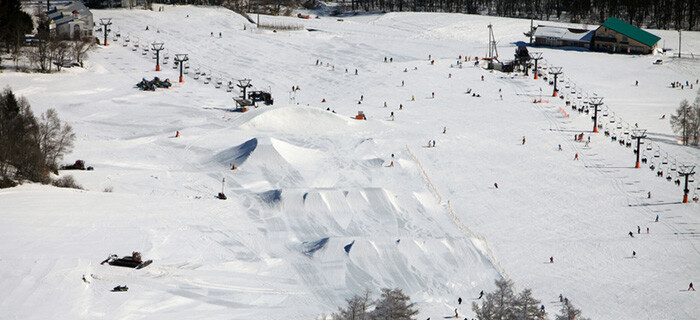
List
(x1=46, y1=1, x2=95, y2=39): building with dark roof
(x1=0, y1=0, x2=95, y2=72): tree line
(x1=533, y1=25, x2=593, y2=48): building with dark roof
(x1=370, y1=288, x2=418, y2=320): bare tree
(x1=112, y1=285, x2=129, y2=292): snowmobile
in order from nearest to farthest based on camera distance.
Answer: (x1=370, y1=288, x2=418, y2=320): bare tree
(x1=112, y1=285, x2=129, y2=292): snowmobile
(x1=0, y1=0, x2=95, y2=72): tree line
(x1=46, y1=1, x2=95, y2=39): building with dark roof
(x1=533, y1=25, x2=593, y2=48): building with dark roof

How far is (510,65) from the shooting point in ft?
297

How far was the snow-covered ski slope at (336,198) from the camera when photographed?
36.7m

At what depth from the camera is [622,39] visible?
10269 cm

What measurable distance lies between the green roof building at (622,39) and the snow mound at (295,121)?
5156 cm

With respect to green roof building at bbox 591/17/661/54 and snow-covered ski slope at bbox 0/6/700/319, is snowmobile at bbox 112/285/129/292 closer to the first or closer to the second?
snow-covered ski slope at bbox 0/6/700/319

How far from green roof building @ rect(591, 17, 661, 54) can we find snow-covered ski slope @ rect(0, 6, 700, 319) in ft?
46.5

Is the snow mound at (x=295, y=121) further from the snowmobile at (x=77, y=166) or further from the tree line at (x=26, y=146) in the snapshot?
the tree line at (x=26, y=146)

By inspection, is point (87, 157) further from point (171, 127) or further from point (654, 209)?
point (654, 209)

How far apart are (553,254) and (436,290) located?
8.27 metres

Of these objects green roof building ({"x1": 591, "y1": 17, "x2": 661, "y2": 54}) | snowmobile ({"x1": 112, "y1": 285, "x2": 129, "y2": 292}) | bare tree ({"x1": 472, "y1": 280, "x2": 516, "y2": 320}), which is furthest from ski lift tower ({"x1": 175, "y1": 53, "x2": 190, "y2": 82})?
green roof building ({"x1": 591, "y1": 17, "x2": 661, "y2": 54})

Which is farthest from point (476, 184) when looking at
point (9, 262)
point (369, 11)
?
point (369, 11)

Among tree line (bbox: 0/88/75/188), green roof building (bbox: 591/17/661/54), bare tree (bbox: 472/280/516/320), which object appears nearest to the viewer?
bare tree (bbox: 472/280/516/320)

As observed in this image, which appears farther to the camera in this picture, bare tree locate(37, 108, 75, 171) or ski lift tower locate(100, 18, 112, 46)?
ski lift tower locate(100, 18, 112, 46)

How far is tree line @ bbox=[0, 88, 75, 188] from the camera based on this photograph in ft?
147
